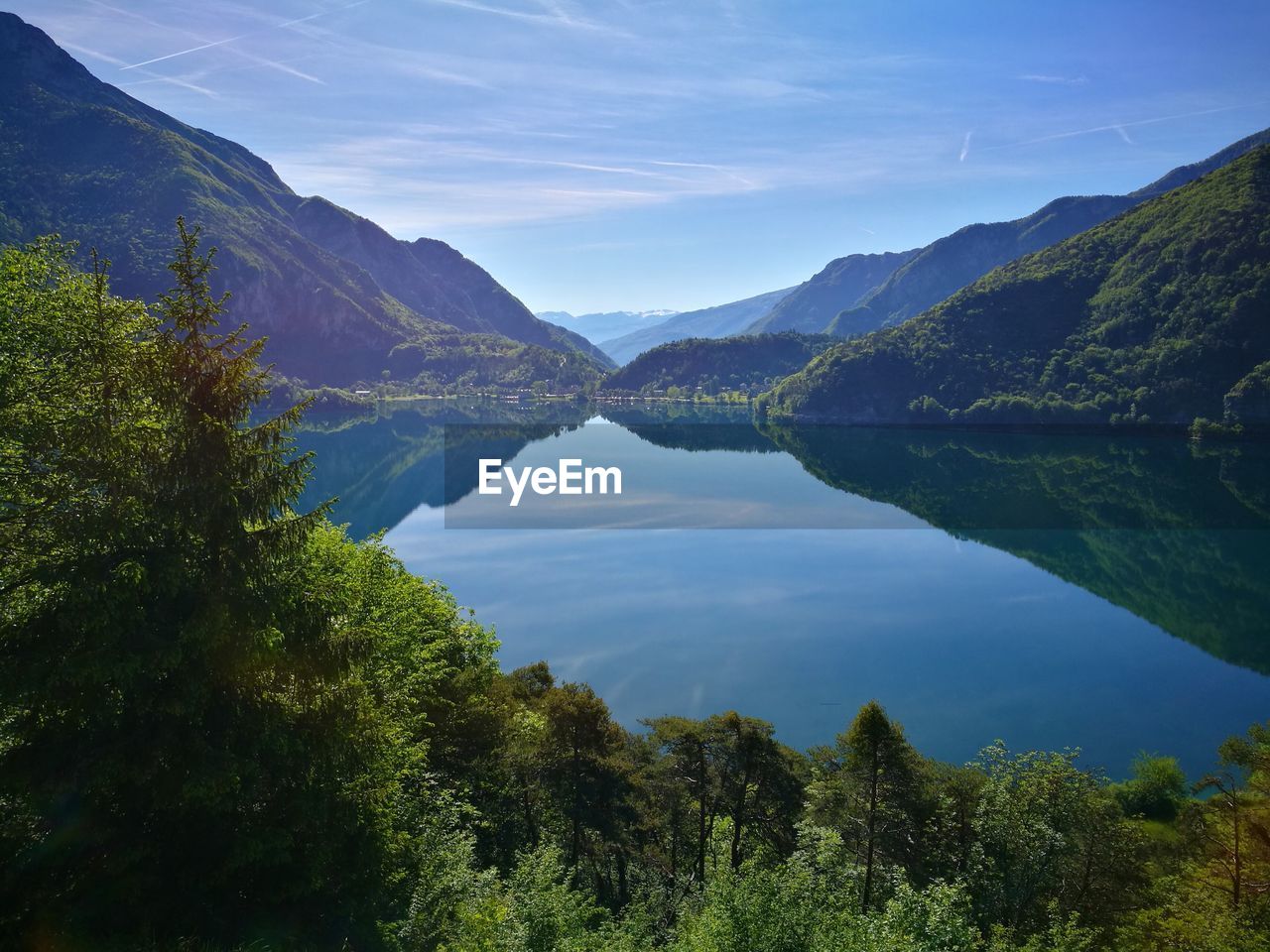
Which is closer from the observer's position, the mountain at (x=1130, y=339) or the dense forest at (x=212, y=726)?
the dense forest at (x=212, y=726)

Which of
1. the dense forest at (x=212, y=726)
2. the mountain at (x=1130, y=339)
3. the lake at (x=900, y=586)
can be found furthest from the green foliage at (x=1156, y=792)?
the mountain at (x=1130, y=339)

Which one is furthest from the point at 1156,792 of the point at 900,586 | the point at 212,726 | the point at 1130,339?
the point at 1130,339

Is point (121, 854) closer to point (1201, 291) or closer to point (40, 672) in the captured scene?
point (40, 672)

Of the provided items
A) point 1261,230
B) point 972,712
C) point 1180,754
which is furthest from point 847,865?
point 1261,230

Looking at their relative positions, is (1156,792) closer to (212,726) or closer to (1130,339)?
(212,726)

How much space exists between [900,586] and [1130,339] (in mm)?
143355

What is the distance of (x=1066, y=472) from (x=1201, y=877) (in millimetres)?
113130

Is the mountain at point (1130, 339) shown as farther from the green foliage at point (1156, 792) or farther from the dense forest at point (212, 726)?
the dense forest at point (212, 726)

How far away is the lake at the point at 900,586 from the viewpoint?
4081 cm

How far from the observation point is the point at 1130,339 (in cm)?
16638

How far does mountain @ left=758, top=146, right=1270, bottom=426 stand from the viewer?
146250 mm

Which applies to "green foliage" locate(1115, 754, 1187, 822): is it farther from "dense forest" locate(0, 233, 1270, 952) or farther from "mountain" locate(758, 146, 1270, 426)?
"mountain" locate(758, 146, 1270, 426)

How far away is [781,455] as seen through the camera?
143500 millimetres

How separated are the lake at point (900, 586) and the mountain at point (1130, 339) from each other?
87.1ft
